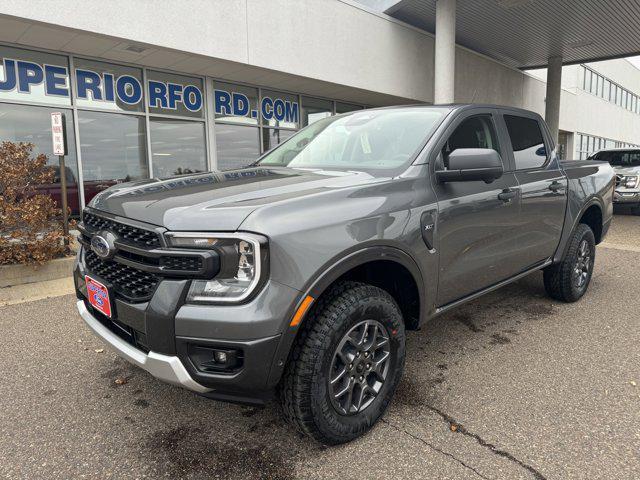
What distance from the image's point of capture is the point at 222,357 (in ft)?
6.43

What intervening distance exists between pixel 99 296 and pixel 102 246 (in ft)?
0.88

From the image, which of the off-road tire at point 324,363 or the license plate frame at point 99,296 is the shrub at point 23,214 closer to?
the license plate frame at point 99,296

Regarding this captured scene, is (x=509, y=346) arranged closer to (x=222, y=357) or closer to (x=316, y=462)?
(x=316, y=462)

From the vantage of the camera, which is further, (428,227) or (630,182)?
(630,182)

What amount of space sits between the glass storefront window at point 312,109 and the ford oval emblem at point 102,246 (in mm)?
11255

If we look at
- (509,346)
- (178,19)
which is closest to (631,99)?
(178,19)

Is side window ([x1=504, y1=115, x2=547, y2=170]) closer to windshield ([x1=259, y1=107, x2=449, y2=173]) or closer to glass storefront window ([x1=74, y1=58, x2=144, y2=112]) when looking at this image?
windshield ([x1=259, y1=107, x2=449, y2=173])

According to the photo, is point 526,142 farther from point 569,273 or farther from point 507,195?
point 569,273

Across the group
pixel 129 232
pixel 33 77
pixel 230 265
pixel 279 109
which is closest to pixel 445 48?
pixel 279 109

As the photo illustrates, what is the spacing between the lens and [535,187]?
3.65 m

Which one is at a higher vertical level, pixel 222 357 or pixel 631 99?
pixel 631 99

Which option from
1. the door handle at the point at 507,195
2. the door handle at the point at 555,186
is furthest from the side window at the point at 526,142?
the door handle at the point at 507,195

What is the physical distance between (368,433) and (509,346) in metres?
1.63

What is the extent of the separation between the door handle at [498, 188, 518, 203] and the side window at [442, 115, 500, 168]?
351 millimetres
